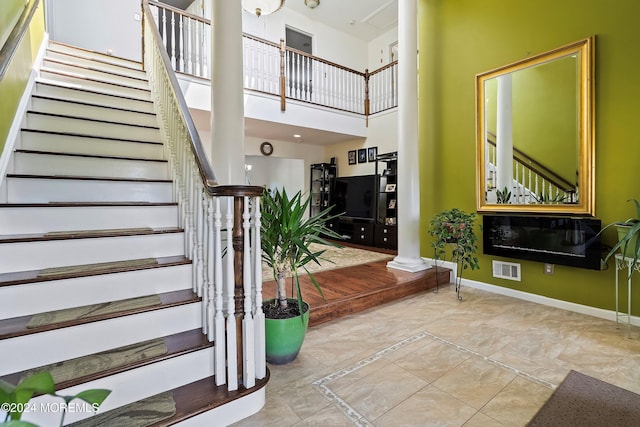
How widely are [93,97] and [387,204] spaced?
447cm

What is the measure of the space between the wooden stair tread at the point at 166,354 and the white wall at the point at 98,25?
5546 mm

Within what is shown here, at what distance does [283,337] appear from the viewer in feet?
6.44

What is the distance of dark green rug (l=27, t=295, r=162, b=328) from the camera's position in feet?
4.90

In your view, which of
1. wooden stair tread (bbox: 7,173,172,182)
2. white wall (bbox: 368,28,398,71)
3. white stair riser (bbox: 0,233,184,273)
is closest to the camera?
white stair riser (bbox: 0,233,184,273)

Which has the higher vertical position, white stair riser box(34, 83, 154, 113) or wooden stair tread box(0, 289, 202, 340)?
white stair riser box(34, 83, 154, 113)

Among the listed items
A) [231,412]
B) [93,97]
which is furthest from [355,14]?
[231,412]

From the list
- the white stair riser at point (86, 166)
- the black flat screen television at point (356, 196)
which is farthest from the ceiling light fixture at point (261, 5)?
the black flat screen television at point (356, 196)

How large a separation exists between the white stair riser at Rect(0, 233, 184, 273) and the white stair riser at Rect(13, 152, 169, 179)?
3.07 feet

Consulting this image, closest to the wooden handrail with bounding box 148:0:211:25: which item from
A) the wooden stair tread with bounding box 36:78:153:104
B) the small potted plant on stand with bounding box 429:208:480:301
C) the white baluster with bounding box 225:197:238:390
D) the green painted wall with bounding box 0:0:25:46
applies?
the wooden stair tread with bounding box 36:78:153:104

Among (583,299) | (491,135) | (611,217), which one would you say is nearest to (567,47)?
(491,135)

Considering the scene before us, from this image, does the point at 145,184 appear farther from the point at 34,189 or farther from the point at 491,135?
the point at 491,135

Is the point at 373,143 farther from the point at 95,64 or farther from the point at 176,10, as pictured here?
the point at 95,64

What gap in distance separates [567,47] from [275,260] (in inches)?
129

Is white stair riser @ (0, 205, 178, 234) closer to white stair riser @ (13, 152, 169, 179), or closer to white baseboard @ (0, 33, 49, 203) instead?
white baseboard @ (0, 33, 49, 203)
